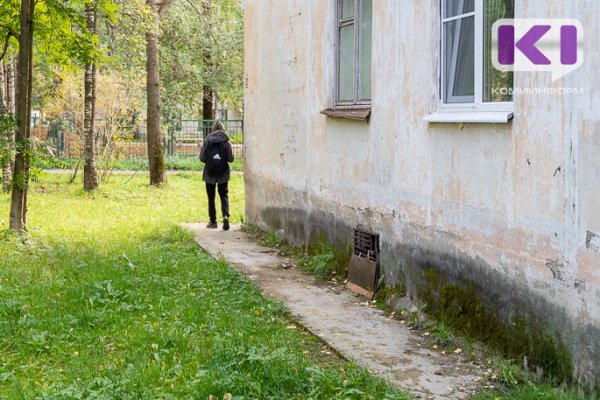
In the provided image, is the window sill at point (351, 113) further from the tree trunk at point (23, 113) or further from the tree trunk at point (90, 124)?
the tree trunk at point (90, 124)

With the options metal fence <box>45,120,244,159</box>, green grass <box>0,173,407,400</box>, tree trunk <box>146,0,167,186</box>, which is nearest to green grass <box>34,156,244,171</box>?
metal fence <box>45,120,244,159</box>

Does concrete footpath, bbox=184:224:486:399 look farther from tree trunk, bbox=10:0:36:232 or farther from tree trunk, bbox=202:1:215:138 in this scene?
tree trunk, bbox=202:1:215:138

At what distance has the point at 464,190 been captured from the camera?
7133mm

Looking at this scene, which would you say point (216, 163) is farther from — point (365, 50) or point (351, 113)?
point (365, 50)

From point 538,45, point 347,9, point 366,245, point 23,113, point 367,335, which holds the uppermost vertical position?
point 347,9

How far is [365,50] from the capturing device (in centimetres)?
982

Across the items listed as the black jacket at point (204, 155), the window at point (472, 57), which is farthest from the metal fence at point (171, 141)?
the window at point (472, 57)

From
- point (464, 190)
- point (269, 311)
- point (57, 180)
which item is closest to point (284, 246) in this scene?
point (269, 311)

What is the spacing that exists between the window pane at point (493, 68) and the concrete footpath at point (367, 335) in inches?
82.4

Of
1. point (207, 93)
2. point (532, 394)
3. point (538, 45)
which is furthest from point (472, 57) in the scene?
point (207, 93)

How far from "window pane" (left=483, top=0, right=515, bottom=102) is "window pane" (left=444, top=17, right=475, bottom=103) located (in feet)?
0.91

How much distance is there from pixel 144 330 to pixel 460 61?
142 inches

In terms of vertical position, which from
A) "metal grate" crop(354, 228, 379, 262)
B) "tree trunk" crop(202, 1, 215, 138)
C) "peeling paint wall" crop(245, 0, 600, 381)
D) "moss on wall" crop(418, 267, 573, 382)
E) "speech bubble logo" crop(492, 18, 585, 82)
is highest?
"tree trunk" crop(202, 1, 215, 138)

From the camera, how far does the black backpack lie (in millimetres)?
15008
